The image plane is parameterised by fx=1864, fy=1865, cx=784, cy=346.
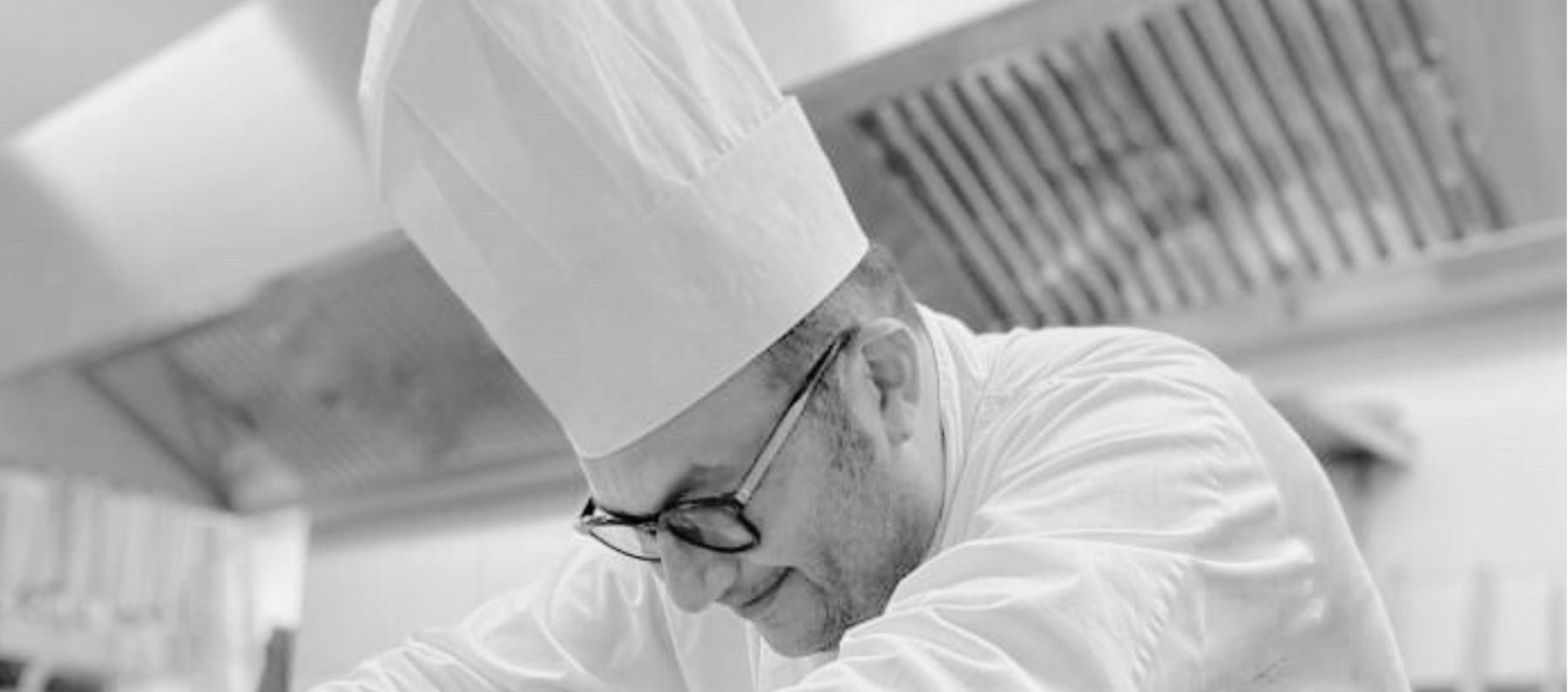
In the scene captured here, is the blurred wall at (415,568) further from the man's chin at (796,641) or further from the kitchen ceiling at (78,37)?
the man's chin at (796,641)

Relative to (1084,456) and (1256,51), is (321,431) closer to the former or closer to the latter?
(1256,51)

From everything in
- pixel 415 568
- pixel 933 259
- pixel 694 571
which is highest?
pixel 694 571

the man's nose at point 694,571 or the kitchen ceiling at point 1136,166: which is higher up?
the man's nose at point 694,571

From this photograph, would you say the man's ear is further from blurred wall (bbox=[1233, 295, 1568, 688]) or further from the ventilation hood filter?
the ventilation hood filter

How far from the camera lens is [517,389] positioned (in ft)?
9.17

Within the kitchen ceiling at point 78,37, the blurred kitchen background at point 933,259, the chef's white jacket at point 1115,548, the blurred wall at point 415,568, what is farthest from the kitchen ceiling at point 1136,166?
the chef's white jacket at point 1115,548

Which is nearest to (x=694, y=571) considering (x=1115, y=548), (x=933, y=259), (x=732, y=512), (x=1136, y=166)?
(x=732, y=512)

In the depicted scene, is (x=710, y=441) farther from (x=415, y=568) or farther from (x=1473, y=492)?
(x=415, y=568)

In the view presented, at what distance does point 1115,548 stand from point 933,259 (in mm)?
1313

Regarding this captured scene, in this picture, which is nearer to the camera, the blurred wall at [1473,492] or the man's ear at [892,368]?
the man's ear at [892,368]

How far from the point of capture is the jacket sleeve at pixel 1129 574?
31.1 inches

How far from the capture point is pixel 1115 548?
836 millimetres

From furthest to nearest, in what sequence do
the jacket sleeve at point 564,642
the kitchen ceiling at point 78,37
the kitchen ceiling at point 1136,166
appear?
the kitchen ceiling at point 78,37 < the kitchen ceiling at point 1136,166 < the jacket sleeve at point 564,642

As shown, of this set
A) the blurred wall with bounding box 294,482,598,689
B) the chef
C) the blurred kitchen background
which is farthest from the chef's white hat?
the blurred wall with bounding box 294,482,598,689
